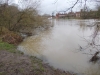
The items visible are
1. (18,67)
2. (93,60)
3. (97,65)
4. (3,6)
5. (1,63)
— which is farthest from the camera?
(3,6)

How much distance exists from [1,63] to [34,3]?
14665 millimetres

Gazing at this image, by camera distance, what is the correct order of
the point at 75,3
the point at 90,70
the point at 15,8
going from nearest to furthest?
the point at 75,3 < the point at 90,70 < the point at 15,8

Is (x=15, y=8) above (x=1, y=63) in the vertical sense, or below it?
above

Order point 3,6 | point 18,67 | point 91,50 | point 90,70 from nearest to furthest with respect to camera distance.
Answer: point 18,67 → point 90,70 → point 91,50 → point 3,6

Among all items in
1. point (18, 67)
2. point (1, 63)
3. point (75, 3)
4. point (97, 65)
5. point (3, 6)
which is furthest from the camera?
point (3, 6)

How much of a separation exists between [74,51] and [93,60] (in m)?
2.03

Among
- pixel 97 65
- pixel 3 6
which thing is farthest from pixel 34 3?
pixel 97 65

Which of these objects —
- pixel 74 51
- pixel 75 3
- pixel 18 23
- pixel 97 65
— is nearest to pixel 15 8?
pixel 18 23

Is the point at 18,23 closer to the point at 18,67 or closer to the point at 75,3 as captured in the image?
the point at 18,67

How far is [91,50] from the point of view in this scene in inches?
395

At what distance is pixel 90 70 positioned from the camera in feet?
22.8

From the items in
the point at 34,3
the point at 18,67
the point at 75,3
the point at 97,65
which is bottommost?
the point at 97,65

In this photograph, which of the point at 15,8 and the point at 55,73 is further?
the point at 15,8

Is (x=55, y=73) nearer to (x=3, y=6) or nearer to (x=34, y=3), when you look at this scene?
(x=3, y=6)
